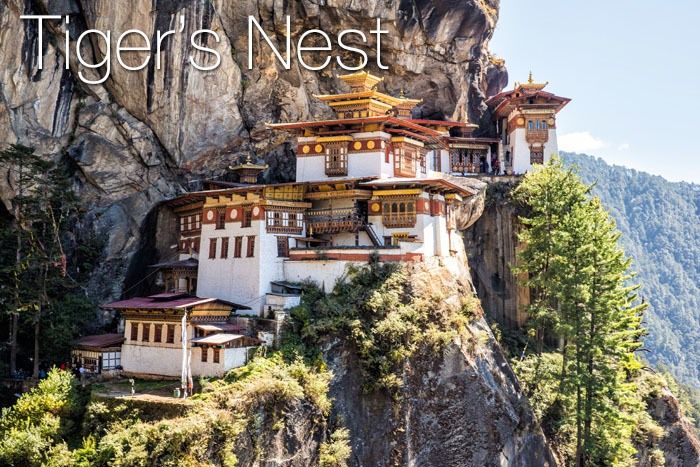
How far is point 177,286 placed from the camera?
44688 millimetres

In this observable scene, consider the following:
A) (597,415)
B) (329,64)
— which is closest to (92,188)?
(329,64)

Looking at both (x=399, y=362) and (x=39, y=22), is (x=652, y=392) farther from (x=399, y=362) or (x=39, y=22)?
(x=39, y=22)

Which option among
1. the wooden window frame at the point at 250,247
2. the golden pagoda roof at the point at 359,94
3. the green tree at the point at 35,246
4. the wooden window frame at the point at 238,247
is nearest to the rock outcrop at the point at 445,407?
the wooden window frame at the point at 250,247

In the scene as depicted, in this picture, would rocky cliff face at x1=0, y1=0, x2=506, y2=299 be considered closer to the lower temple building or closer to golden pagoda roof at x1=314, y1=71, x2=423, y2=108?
golden pagoda roof at x1=314, y1=71, x2=423, y2=108

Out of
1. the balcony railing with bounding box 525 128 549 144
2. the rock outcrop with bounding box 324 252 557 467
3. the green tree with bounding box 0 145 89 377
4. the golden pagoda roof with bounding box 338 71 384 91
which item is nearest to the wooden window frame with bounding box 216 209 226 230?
the green tree with bounding box 0 145 89 377

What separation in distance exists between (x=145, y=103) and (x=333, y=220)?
12.8m

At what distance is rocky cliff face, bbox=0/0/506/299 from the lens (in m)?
43.2

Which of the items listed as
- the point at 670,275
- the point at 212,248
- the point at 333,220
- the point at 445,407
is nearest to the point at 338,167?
the point at 333,220

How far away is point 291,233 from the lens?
139 feet

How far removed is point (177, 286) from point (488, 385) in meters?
17.6

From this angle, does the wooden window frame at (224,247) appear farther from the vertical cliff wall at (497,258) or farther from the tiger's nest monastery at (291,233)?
the vertical cliff wall at (497,258)

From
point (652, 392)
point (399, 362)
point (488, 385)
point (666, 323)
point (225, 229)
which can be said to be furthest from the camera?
point (666, 323)

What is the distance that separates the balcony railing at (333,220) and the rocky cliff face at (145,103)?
8780 mm

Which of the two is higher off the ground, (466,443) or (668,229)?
(668,229)
